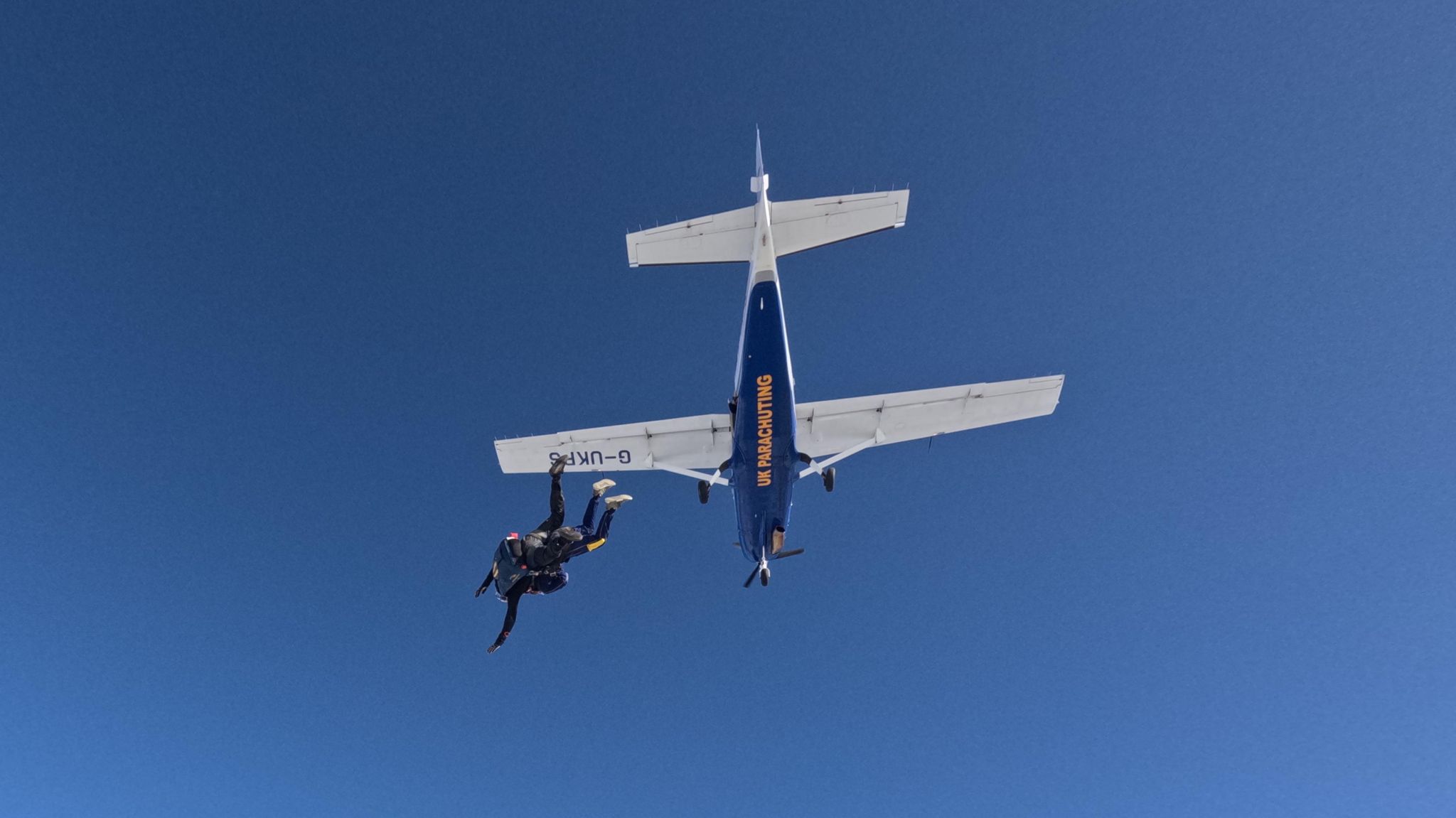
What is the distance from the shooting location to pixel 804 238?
20016 mm

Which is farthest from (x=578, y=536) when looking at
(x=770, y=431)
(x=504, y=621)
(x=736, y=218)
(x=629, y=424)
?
(x=736, y=218)

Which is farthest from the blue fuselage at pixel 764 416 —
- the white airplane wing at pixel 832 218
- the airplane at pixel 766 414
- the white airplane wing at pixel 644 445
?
the white airplane wing at pixel 644 445

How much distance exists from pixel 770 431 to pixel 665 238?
6360 mm

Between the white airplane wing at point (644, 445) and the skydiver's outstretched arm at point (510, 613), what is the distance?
7922 millimetres

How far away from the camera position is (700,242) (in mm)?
20406

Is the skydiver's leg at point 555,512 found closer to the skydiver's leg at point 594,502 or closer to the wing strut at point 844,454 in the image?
the skydiver's leg at point 594,502

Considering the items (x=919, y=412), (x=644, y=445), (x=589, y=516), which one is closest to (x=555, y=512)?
(x=589, y=516)

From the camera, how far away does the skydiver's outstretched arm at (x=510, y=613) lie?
15.9 m

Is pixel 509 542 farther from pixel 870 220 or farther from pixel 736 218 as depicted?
pixel 870 220

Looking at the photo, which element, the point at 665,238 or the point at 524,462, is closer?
the point at 665,238

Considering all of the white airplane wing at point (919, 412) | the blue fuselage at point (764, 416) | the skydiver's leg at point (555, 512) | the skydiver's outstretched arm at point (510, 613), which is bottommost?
the skydiver's outstretched arm at point (510, 613)

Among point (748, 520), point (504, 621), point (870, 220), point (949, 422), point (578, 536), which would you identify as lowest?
point (504, 621)

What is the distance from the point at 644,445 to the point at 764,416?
5.77m

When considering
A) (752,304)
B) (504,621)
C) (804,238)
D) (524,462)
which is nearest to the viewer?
(504,621)
